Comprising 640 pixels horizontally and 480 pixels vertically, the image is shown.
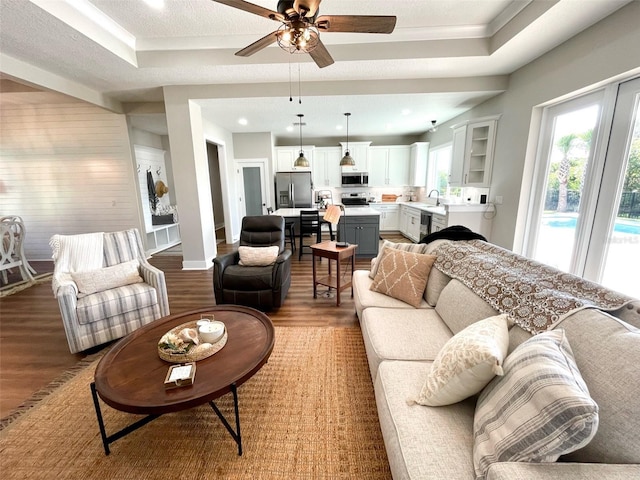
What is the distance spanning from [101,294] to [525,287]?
3.14m

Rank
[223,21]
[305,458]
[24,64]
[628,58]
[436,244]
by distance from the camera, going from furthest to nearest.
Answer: [24,64] → [223,21] → [436,244] → [628,58] → [305,458]

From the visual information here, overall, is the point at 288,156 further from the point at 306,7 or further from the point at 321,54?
the point at 306,7

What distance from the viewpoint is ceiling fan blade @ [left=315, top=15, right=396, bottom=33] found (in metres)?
1.61

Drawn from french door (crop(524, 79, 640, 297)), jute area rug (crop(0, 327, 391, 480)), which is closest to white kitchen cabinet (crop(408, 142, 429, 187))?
french door (crop(524, 79, 640, 297))

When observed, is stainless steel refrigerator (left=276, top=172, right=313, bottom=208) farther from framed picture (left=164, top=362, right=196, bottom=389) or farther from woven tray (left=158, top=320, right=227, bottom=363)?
framed picture (left=164, top=362, right=196, bottom=389)

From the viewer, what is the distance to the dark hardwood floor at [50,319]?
6.35ft

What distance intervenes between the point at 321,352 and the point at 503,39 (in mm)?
3732

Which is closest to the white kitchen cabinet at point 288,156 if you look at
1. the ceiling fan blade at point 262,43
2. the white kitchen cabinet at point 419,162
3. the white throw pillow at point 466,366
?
the white kitchen cabinet at point 419,162

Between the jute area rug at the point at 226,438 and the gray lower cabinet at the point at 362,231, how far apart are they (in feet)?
9.48

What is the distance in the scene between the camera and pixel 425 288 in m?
2.10

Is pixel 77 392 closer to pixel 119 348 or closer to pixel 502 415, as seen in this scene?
pixel 119 348

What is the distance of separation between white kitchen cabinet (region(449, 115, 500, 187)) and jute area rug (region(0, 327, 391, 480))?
3.78 meters

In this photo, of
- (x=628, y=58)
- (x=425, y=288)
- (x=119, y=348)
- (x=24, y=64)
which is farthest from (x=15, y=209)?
(x=628, y=58)

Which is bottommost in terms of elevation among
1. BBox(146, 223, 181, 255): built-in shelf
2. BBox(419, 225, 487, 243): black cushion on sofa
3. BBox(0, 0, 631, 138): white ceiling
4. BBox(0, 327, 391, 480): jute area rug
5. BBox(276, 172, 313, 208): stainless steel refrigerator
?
BBox(0, 327, 391, 480): jute area rug
